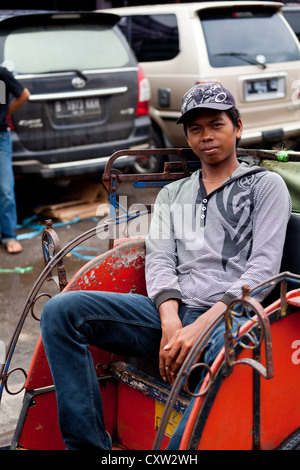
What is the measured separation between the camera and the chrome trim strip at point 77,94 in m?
5.88

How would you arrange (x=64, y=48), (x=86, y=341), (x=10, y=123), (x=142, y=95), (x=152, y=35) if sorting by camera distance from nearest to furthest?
(x=86, y=341), (x=10, y=123), (x=64, y=48), (x=142, y=95), (x=152, y=35)

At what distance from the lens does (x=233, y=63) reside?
675cm

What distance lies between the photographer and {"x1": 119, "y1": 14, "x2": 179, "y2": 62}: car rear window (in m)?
7.18

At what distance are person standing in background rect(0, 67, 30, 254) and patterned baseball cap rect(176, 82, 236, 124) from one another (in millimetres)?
3097

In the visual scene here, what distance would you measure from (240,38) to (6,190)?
10.5ft

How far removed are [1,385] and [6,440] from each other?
18.6 inches

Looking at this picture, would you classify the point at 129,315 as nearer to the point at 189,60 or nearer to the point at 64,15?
the point at 64,15

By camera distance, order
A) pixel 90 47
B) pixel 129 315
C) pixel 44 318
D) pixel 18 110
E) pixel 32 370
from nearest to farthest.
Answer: pixel 44 318 < pixel 129 315 < pixel 32 370 < pixel 18 110 < pixel 90 47

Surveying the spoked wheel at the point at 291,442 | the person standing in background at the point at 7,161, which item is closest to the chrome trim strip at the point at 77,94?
the person standing in background at the point at 7,161

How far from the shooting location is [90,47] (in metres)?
6.37

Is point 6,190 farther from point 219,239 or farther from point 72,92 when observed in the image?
point 219,239

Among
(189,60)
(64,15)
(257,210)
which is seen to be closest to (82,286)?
(257,210)

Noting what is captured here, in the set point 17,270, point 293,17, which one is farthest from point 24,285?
point 293,17

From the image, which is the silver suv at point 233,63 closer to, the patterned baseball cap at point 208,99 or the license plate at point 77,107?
the license plate at point 77,107
